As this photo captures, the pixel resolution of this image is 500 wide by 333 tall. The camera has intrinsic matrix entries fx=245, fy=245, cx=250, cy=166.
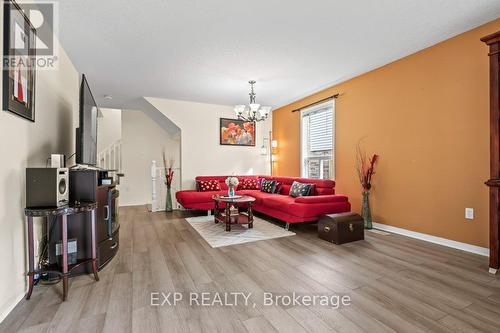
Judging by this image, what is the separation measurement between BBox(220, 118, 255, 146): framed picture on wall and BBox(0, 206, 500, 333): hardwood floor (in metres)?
3.46

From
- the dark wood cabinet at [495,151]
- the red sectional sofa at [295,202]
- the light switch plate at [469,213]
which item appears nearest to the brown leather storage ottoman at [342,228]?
the red sectional sofa at [295,202]

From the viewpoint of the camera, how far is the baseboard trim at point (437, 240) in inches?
109

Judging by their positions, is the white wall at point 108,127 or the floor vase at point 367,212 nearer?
the floor vase at point 367,212

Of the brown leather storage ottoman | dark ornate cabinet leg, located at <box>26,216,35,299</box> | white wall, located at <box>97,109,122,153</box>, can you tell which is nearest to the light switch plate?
the brown leather storage ottoman

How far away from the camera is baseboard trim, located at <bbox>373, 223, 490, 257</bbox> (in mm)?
2780

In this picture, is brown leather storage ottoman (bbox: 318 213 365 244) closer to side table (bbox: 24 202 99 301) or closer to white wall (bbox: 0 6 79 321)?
side table (bbox: 24 202 99 301)

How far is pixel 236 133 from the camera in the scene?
6.38 m

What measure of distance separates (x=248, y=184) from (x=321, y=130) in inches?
84.4

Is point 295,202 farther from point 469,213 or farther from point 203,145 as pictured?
point 203,145

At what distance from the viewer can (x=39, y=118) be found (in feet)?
7.74

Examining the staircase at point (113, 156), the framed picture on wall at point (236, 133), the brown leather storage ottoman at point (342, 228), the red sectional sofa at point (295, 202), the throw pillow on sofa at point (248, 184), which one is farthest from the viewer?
the staircase at point (113, 156)

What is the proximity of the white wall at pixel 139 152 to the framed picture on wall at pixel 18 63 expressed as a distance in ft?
14.1

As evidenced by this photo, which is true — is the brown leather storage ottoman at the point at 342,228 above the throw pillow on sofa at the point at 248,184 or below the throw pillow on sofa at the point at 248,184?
below

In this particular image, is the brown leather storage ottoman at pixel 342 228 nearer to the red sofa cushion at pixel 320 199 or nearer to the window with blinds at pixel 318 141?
the red sofa cushion at pixel 320 199
